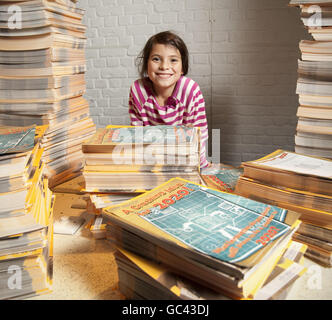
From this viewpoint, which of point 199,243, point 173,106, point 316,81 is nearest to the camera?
point 199,243

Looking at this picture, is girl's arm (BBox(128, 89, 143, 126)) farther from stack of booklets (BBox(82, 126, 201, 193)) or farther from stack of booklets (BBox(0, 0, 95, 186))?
stack of booklets (BBox(82, 126, 201, 193))

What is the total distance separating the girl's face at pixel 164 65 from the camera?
155 centimetres

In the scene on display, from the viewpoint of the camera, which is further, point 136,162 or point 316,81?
point 316,81

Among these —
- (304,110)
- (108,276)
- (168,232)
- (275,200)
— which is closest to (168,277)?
(168,232)

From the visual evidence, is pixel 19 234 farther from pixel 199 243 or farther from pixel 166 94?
pixel 166 94

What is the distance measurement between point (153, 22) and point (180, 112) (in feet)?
2.70

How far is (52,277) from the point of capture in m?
0.78

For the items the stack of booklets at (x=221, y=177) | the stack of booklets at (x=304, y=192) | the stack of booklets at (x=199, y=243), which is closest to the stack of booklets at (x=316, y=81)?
the stack of booklets at (x=221, y=177)

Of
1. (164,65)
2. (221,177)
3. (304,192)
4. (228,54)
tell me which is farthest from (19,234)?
(228,54)

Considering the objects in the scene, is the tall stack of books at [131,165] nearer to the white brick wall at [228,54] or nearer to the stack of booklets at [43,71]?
the stack of booklets at [43,71]

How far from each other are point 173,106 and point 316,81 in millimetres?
681

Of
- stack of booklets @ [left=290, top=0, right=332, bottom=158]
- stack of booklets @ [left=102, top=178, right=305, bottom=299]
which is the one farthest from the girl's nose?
stack of booklets @ [left=102, top=178, right=305, bottom=299]

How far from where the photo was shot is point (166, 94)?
66.6 inches

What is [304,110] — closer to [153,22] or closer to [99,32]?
[153,22]
